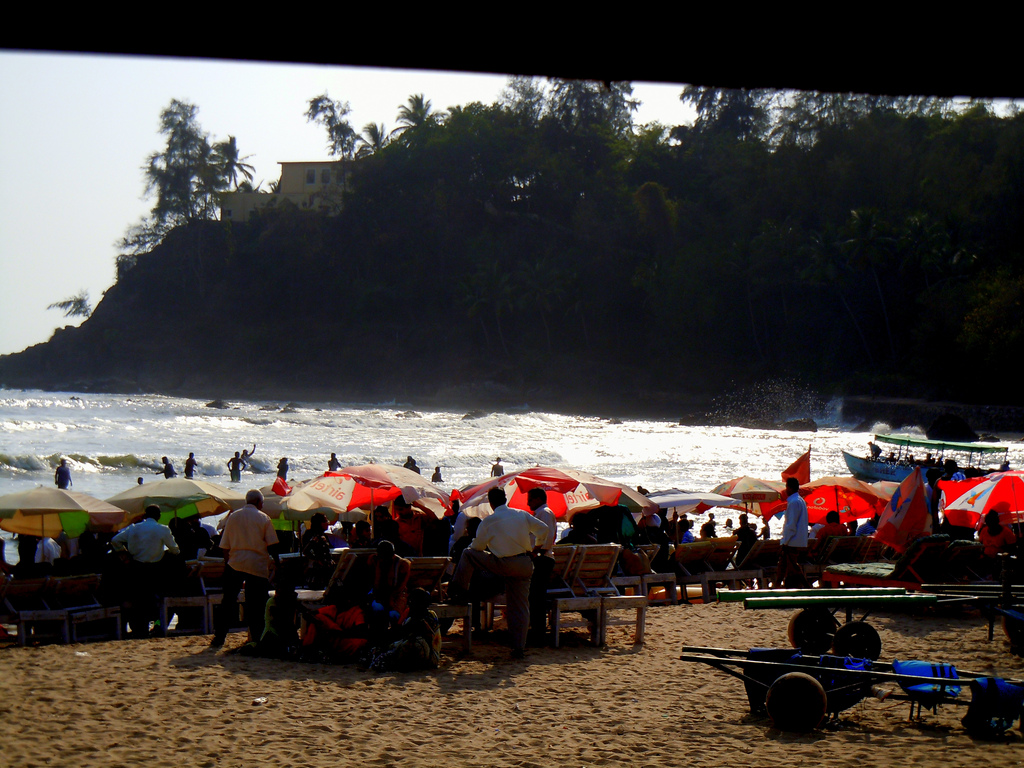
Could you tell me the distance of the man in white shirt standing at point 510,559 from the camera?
6828 mm

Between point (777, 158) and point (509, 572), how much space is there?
220ft

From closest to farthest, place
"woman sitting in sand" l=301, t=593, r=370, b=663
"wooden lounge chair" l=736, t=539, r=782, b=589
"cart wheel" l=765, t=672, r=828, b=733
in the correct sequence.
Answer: "cart wheel" l=765, t=672, r=828, b=733, "woman sitting in sand" l=301, t=593, r=370, b=663, "wooden lounge chair" l=736, t=539, r=782, b=589

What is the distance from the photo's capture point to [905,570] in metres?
8.40

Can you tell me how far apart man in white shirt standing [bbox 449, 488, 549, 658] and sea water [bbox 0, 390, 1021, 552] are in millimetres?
18287

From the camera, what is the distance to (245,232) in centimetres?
8925

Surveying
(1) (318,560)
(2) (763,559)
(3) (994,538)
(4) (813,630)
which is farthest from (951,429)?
(1) (318,560)

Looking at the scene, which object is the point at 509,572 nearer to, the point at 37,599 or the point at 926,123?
the point at 37,599

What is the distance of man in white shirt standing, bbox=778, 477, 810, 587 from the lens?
9758 mm

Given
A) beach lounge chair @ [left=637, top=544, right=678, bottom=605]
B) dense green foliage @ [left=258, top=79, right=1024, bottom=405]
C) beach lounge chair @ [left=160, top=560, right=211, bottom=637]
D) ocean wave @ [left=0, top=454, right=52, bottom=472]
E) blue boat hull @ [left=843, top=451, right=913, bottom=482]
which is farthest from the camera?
dense green foliage @ [left=258, top=79, right=1024, bottom=405]

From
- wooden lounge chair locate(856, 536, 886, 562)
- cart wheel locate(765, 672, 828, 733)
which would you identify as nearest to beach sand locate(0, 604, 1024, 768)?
cart wheel locate(765, 672, 828, 733)

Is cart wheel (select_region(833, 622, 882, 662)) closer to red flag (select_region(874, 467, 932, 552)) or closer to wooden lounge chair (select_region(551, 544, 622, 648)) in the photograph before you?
wooden lounge chair (select_region(551, 544, 622, 648))

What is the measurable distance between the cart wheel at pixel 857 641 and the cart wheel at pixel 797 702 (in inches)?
47.8

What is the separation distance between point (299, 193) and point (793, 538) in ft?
295

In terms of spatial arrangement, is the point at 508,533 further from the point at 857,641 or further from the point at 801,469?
the point at 801,469
